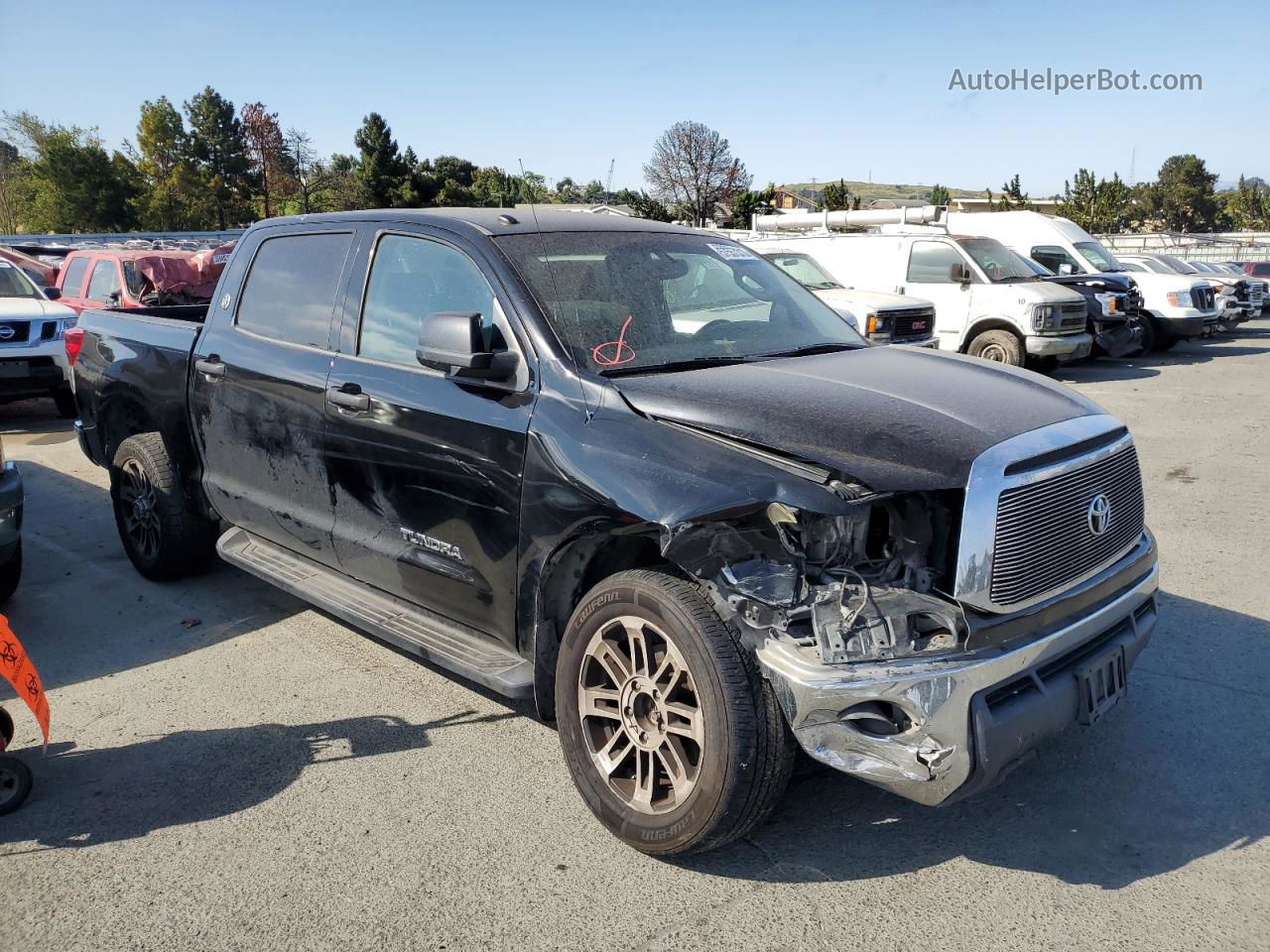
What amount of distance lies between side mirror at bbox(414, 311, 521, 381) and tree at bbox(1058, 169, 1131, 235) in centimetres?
5262

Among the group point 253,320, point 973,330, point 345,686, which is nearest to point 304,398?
point 253,320

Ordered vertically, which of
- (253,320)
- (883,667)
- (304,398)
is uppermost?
(253,320)

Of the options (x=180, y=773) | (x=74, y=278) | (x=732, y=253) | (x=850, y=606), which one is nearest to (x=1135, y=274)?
(x=732, y=253)

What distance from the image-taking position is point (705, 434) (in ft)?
10.0

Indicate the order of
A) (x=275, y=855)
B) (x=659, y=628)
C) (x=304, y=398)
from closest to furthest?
(x=659, y=628) → (x=275, y=855) → (x=304, y=398)

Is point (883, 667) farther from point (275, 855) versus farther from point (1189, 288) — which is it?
point (1189, 288)

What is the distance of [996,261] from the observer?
46.9 feet

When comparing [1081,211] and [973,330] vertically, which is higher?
[1081,211]

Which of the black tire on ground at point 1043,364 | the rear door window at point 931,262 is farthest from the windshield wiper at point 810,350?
the black tire on ground at point 1043,364

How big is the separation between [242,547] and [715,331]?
8.80 feet

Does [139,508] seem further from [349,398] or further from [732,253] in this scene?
[732,253]

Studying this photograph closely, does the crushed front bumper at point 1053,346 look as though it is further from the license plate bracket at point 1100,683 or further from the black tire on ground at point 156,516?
the black tire on ground at point 156,516

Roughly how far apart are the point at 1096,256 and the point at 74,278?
15855 millimetres

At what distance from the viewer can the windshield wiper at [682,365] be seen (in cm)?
346
